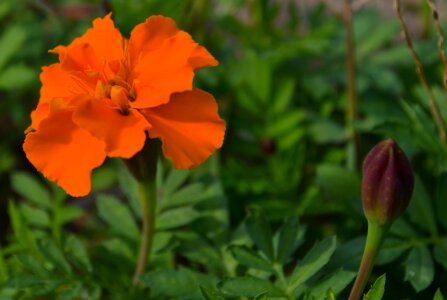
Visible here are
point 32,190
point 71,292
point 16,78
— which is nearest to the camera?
point 71,292

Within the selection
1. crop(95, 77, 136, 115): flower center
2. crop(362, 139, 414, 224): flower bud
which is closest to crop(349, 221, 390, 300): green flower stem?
crop(362, 139, 414, 224): flower bud

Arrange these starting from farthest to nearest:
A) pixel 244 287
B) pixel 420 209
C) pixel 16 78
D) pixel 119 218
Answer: pixel 16 78 < pixel 119 218 < pixel 420 209 < pixel 244 287

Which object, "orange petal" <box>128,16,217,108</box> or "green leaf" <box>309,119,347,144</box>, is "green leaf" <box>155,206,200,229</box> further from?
"green leaf" <box>309,119,347,144</box>

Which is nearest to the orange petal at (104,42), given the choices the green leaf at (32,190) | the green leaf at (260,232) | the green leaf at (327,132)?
the green leaf at (260,232)

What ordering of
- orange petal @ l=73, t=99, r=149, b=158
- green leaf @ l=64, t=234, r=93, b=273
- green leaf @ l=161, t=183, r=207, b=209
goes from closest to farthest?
orange petal @ l=73, t=99, r=149, b=158 < green leaf @ l=64, t=234, r=93, b=273 < green leaf @ l=161, t=183, r=207, b=209

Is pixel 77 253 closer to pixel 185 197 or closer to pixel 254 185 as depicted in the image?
pixel 185 197

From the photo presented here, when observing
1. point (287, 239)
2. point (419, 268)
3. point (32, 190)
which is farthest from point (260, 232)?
point (32, 190)
